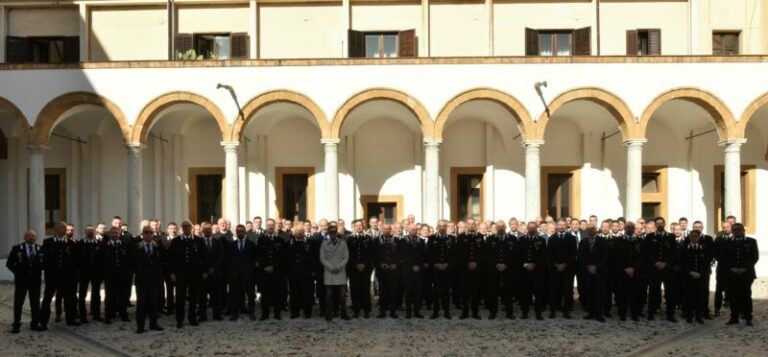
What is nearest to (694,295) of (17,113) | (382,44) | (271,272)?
(271,272)

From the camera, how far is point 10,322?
10.9 m

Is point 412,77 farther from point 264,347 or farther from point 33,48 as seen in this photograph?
point 33,48

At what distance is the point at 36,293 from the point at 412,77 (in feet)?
34.3

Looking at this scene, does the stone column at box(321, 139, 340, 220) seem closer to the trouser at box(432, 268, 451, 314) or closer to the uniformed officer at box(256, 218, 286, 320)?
the uniformed officer at box(256, 218, 286, 320)

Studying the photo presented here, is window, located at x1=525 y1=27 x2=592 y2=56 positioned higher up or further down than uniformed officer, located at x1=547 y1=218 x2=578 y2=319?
higher up

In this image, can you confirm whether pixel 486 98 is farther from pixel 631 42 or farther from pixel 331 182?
pixel 631 42

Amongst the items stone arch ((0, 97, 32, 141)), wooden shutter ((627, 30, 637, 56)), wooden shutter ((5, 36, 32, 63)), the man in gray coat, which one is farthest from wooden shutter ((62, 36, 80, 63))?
wooden shutter ((627, 30, 637, 56))

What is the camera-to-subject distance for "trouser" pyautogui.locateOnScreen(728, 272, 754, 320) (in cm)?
1019

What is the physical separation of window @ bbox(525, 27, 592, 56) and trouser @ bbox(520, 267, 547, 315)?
34.9 feet

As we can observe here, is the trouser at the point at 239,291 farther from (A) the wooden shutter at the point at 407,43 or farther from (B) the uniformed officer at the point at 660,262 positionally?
(A) the wooden shutter at the point at 407,43

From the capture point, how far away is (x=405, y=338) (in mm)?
9375

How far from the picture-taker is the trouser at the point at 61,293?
10.1 m

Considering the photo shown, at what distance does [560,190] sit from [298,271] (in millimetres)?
12252

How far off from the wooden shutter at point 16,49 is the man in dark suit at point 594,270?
733 inches
